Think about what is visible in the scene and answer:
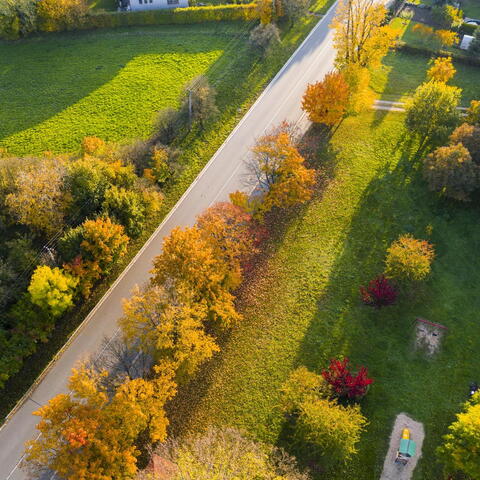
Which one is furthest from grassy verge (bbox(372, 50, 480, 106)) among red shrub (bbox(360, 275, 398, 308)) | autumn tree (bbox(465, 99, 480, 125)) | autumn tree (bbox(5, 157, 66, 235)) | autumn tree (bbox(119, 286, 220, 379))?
autumn tree (bbox(5, 157, 66, 235))

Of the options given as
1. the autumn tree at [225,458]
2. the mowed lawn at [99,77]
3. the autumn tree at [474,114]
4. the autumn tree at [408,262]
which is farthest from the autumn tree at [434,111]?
the autumn tree at [225,458]

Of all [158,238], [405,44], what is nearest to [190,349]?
[158,238]

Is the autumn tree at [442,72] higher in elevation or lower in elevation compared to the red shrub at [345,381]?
higher

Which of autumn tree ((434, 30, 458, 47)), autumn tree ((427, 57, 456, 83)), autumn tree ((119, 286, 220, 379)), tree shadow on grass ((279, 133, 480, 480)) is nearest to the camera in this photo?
autumn tree ((119, 286, 220, 379))

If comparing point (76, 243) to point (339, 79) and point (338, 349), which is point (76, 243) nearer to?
point (338, 349)

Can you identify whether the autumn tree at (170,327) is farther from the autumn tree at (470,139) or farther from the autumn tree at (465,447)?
the autumn tree at (470,139)

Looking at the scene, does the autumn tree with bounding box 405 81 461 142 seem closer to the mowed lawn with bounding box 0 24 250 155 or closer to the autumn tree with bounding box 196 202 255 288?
the autumn tree with bounding box 196 202 255 288
